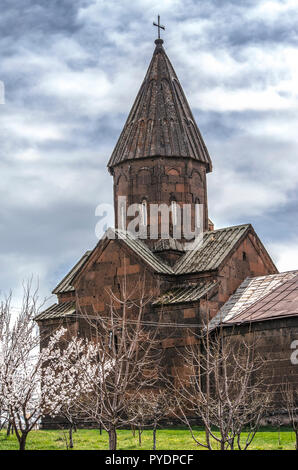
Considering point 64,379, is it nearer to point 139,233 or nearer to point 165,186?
point 139,233

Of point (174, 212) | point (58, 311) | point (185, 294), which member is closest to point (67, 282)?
point (58, 311)

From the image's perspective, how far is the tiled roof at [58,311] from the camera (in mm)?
26188

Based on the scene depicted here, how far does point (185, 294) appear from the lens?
23484 mm

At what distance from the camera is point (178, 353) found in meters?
22.4

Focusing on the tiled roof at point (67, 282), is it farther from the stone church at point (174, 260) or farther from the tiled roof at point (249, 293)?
the tiled roof at point (249, 293)

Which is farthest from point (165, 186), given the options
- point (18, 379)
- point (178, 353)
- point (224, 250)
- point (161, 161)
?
point (18, 379)

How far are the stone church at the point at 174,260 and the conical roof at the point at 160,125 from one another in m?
0.04

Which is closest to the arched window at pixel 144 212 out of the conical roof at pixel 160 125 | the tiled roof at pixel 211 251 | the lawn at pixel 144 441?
the conical roof at pixel 160 125

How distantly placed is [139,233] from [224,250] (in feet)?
10.2

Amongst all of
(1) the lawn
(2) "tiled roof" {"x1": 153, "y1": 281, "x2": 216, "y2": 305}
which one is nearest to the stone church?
(2) "tiled roof" {"x1": 153, "y1": 281, "x2": 216, "y2": 305}

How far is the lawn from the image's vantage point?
695 inches

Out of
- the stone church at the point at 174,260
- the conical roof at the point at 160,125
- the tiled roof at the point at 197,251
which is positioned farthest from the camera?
the conical roof at the point at 160,125

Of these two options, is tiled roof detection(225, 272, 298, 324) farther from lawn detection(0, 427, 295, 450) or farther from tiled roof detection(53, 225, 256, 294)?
lawn detection(0, 427, 295, 450)

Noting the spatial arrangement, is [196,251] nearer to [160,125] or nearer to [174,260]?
[174,260]
